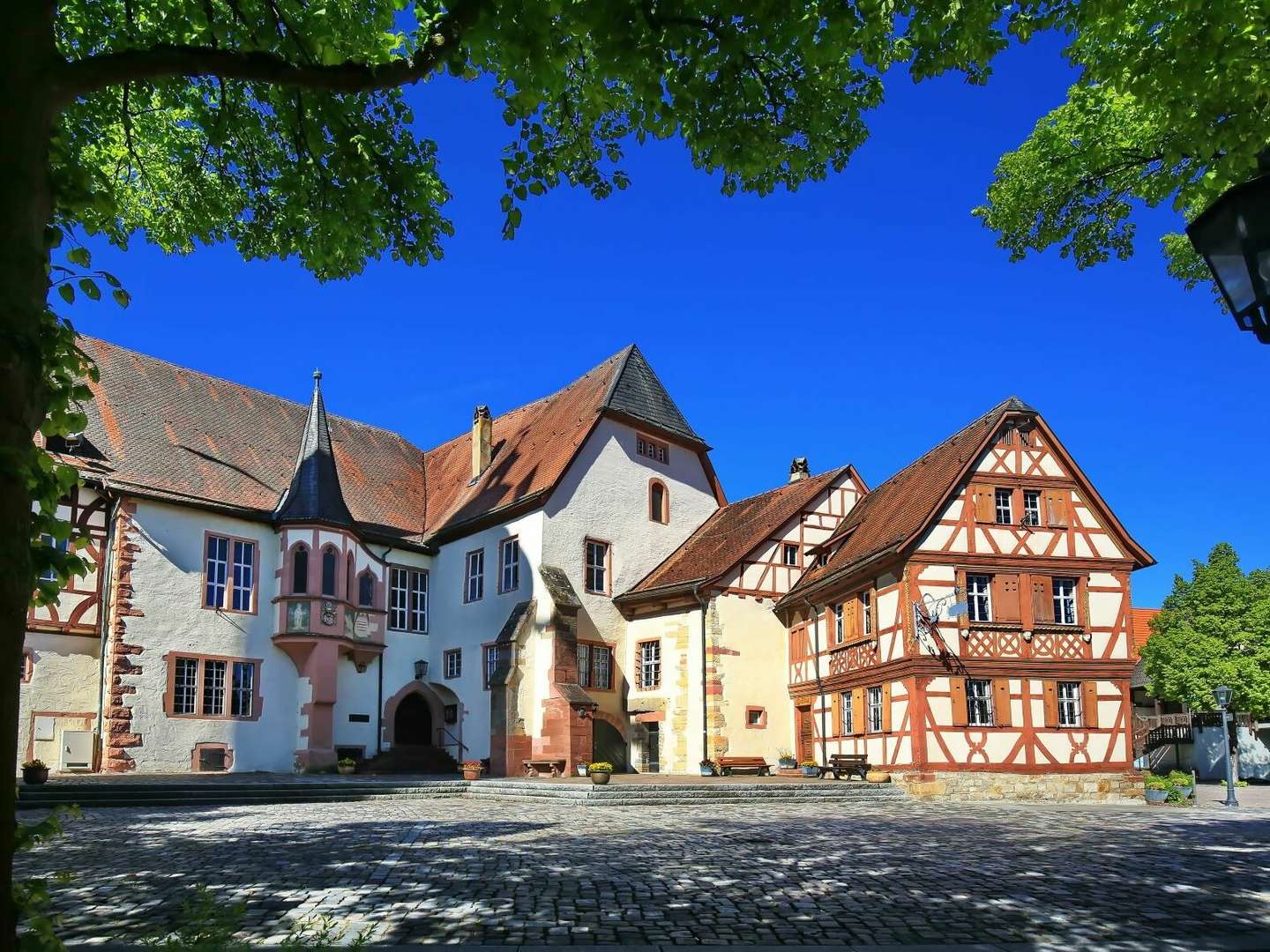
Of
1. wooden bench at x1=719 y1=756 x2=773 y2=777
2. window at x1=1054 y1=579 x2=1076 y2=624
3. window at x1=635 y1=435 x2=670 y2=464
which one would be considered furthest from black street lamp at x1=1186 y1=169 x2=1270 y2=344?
window at x1=635 y1=435 x2=670 y2=464

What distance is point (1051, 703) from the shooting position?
2389cm

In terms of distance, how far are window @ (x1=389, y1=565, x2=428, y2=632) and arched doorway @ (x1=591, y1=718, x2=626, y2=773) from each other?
6.42 meters

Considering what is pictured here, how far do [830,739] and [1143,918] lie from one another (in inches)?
768

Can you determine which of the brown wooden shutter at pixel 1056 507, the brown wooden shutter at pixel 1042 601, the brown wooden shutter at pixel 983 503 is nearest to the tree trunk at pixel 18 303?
the brown wooden shutter at pixel 983 503

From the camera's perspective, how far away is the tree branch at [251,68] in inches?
179

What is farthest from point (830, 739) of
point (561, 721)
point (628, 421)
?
point (628, 421)

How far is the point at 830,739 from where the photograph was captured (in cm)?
2728

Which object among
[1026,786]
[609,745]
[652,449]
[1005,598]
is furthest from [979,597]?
[652,449]

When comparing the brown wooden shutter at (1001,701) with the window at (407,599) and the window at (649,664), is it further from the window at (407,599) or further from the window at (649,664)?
the window at (407,599)

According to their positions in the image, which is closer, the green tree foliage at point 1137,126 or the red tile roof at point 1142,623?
the green tree foliage at point 1137,126

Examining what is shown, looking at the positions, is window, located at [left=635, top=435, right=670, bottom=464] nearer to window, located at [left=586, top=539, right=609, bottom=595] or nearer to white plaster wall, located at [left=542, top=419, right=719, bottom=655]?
white plaster wall, located at [left=542, top=419, right=719, bottom=655]

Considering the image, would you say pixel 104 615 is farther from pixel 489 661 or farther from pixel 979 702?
pixel 979 702

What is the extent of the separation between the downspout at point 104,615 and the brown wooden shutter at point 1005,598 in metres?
20.8

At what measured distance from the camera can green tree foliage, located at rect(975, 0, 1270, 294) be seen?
26.9 ft
